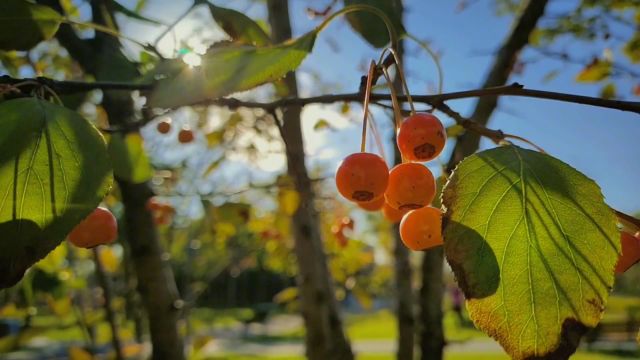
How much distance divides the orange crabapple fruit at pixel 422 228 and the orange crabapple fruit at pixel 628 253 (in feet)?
0.99

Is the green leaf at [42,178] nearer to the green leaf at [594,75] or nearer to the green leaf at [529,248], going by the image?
the green leaf at [529,248]

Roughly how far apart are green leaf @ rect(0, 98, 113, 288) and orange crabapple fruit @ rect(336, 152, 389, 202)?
41 cm

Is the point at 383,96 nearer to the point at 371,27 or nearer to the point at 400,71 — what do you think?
the point at 400,71

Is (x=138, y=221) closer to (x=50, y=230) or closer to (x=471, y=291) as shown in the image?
(x=50, y=230)

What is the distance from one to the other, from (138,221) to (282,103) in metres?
1.18

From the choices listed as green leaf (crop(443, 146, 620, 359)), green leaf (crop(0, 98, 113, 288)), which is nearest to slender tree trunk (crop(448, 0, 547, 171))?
green leaf (crop(443, 146, 620, 359))

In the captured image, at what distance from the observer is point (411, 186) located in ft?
3.02

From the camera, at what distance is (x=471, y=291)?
667 mm

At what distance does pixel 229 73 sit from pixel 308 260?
1667 mm

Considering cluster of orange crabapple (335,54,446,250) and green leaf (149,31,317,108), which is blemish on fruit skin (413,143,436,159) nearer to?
cluster of orange crabapple (335,54,446,250)

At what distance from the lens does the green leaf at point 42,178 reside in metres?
0.68

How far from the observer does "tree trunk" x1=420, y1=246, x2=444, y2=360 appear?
2.29m

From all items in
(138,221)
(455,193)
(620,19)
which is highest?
(620,19)

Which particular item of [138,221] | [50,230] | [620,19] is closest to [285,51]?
[50,230]
